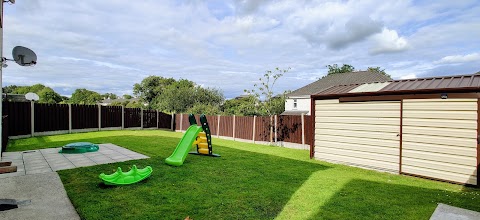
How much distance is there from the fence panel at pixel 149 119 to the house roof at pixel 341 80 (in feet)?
51.7

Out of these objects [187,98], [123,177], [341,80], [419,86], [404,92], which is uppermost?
[341,80]

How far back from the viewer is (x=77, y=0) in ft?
26.6

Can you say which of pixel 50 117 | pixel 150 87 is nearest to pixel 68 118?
pixel 50 117

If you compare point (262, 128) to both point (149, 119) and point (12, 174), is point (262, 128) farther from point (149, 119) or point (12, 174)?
point (149, 119)

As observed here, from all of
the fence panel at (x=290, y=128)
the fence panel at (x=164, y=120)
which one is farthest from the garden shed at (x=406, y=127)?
the fence panel at (x=164, y=120)

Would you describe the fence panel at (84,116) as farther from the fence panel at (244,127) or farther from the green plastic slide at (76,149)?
the fence panel at (244,127)

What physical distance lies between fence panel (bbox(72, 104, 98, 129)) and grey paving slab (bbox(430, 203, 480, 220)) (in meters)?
15.6

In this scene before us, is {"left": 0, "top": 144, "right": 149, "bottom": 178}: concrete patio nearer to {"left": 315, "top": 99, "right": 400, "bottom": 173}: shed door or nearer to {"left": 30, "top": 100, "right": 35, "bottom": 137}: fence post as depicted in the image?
{"left": 30, "top": 100, "right": 35, "bottom": 137}: fence post

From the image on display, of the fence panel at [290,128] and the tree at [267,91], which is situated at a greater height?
the tree at [267,91]

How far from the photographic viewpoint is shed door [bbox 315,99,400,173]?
6.63 m

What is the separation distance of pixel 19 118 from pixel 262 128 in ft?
36.5

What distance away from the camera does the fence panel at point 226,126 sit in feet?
46.8

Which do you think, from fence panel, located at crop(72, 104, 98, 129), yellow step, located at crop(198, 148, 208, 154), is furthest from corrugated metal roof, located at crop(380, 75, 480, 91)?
fence panel, located at crop(72, 104, 98, 129)

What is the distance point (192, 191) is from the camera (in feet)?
15.0
